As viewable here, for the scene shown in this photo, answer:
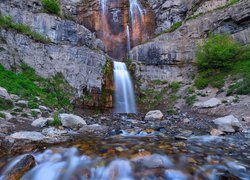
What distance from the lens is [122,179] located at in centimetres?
453

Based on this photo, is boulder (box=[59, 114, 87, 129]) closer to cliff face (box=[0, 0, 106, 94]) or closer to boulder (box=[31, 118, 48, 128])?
boulder (box=[31, 118, 48, 128])

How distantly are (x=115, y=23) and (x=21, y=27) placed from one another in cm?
1200

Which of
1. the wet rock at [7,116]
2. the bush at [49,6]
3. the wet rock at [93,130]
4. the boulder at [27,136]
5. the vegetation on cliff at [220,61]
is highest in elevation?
the bush at [49,6]

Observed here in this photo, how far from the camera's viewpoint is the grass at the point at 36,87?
12.7m

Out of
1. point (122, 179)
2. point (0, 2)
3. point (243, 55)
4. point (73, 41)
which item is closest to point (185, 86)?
point (243, 55)

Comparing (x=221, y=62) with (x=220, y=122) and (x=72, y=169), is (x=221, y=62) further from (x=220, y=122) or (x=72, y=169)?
(x=72, y=169)

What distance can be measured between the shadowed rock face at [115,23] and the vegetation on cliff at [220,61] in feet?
30.2

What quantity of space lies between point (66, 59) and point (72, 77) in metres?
1.69

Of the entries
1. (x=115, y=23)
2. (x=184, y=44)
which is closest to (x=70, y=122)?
(x=184, y=44)

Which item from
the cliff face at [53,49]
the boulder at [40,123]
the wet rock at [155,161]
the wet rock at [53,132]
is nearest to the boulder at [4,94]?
the boulder at [40,123]

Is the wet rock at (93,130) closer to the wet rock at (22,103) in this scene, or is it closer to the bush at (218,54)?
the wet rock at (22,103)

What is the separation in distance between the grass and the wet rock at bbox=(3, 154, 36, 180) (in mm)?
6915

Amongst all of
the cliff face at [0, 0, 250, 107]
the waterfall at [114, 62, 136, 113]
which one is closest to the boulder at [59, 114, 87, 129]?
the cliff face at [0, 0, 250, 107]

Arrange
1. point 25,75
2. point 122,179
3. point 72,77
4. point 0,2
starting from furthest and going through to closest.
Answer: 1. point 0,2
2. point 72,77
3. point 25,75
4. point 122,179
